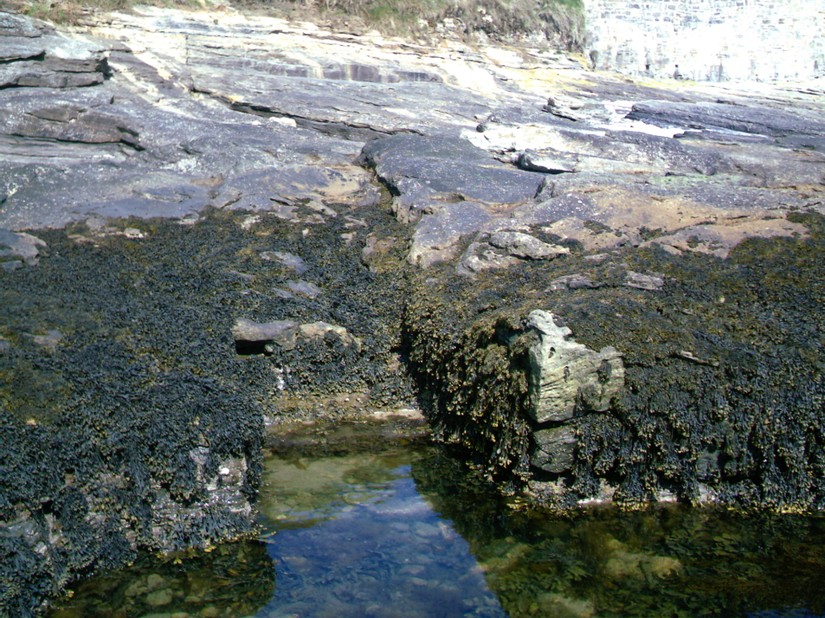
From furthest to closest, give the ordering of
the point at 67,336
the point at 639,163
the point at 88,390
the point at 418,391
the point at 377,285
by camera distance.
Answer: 1. the point at 639,163
2. the point at 377,285
3. the point at 418,391
4. the point at 67,336
5. the point at 88,390

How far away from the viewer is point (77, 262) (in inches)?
391

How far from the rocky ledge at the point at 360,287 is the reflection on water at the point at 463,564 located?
0.34 m

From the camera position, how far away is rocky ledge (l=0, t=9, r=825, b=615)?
23.0 feet

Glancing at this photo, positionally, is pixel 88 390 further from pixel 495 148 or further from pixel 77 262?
pixel 495 148

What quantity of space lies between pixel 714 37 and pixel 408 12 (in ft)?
25.7

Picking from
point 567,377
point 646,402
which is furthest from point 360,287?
point 646,402

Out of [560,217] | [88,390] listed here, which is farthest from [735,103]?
[88,390]

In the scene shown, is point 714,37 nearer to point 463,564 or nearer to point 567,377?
point 567,377

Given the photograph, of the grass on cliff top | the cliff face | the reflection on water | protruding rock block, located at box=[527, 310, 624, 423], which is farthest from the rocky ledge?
the cliff face

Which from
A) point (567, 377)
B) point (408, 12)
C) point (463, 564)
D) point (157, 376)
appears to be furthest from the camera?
point (408, 12)

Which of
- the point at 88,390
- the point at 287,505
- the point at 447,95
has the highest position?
the point at 447,95

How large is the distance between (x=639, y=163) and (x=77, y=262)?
7.87 meters

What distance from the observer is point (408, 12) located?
19.5m

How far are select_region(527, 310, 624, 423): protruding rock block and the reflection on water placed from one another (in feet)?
2.82
